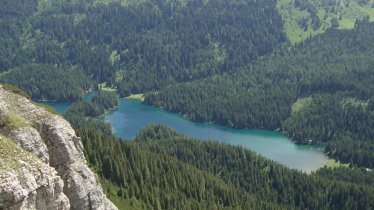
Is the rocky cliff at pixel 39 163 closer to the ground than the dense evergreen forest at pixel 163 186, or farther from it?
farther from it

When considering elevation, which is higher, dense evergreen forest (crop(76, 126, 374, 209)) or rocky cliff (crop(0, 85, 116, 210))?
rocky cliff (crop(0, 85, 116, 210))

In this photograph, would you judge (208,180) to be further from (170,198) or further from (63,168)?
(63,168)

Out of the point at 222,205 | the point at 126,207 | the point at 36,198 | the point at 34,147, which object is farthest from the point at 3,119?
the point at 222,205

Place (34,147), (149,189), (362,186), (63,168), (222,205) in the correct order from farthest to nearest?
(362,186) < (222,205) < (149,189) < (63,168) < (34,147)

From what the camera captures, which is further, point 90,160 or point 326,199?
point 326,199

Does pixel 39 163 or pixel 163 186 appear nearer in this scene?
pixel 39 163

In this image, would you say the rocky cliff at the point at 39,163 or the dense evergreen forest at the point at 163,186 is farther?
the dense evergreen forest at the point at 163,186

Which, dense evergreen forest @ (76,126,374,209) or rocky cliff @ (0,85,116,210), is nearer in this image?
rocky cliff @ (0,85,116,210)

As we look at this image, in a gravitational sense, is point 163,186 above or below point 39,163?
below
